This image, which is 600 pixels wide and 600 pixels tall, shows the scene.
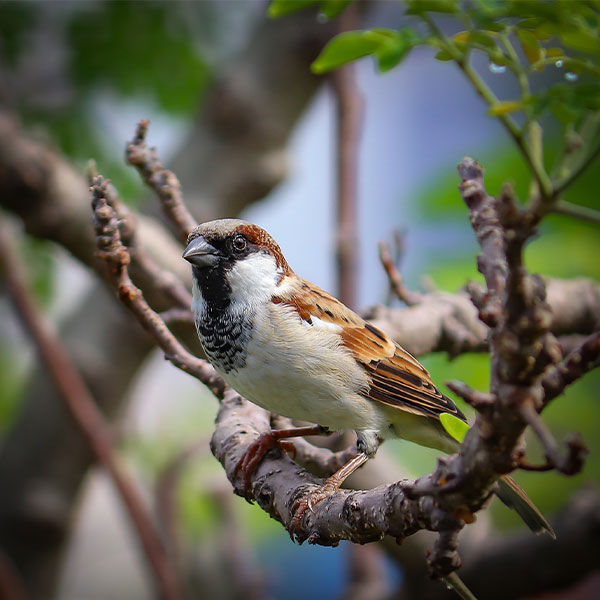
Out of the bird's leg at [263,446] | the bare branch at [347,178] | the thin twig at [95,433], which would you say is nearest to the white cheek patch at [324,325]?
the bird's leg at [263,446]

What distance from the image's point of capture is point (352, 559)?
8.94 feet

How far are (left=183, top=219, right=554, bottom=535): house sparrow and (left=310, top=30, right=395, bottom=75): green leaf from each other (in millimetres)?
492

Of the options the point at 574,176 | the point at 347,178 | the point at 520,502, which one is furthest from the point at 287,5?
the point at 347,178

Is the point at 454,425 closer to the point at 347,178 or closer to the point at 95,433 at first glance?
the point at 347,178

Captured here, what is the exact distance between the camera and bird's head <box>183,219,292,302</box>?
4.64 feet

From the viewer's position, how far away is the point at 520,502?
4.12 feet

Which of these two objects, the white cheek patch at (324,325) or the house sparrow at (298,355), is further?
the white cheek patch at (324,325)

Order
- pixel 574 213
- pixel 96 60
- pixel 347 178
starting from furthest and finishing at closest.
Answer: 1. pixel 96 60
2. pixel 347 178
3. pixel 574 213

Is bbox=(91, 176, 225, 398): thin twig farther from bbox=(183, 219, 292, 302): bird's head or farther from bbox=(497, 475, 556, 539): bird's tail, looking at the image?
bbox=(497, 475, 556, 539): bird's tail

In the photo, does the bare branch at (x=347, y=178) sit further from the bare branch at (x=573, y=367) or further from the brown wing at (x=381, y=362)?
the bare branch at (x=573, y=367)

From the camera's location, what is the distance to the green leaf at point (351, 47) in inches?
38.6

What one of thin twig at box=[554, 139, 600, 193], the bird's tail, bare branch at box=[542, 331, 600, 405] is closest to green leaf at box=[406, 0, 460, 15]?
thin twig at box=[554, 139, 600, 193]

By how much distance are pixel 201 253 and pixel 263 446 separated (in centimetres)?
39

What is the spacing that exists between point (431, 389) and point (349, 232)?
1.05 m
